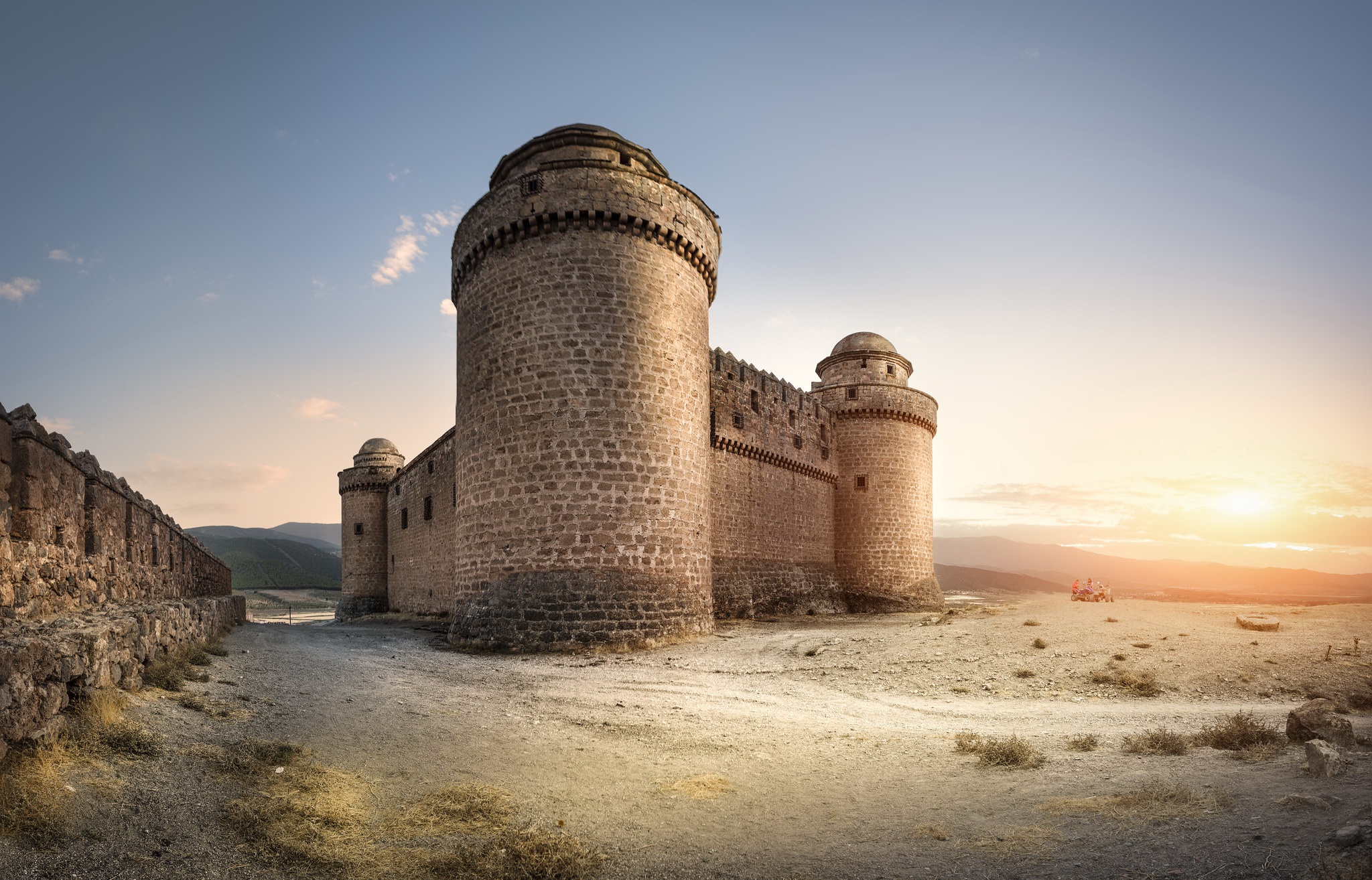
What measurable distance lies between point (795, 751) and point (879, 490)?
75.2ft

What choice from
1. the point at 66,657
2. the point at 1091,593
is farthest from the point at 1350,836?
the point at 1091,593

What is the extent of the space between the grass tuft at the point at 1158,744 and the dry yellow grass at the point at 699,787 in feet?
12.2

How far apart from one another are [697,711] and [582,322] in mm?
8716

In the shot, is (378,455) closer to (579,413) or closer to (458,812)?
(579,413)

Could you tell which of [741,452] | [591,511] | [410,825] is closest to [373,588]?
[741,452]

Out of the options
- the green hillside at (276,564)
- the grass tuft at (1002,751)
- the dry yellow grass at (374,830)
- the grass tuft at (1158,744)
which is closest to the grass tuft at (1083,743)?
the grass tuft at (1158,744)

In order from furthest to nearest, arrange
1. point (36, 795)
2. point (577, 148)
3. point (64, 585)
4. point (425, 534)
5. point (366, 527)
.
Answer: point (366, 527) < point (425, 534) < point (577, 148) < point (64, 585) < point (36, 795)

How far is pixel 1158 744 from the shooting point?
6.36m

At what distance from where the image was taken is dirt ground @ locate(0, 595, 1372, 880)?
4.00 meters

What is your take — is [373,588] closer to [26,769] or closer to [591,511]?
[591,511]

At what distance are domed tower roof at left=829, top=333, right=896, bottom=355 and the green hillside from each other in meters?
54.7

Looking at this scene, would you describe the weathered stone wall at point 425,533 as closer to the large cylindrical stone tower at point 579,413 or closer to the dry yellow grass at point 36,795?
the large cylindrical stone tower at point 579,413

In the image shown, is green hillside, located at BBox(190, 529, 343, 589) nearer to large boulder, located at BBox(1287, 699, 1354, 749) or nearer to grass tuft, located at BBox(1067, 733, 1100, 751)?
grass tuft, located at BBox(1067, 733, 1100, 751)

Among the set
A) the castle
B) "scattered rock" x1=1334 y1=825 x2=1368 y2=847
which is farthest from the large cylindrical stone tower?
"scattered rock" x1=1334 y1=825 x2=1368 y2=847
